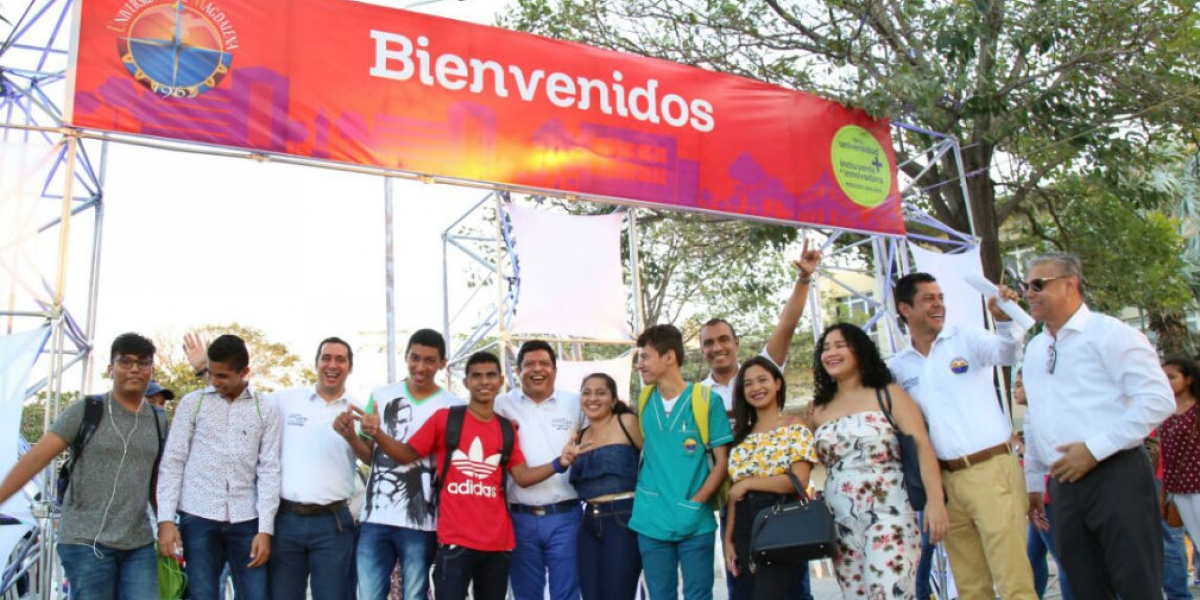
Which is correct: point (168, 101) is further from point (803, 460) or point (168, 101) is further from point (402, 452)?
point (803, 460)

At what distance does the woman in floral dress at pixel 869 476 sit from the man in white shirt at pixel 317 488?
1.95m

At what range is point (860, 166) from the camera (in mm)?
7418

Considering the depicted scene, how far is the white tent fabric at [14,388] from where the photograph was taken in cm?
423

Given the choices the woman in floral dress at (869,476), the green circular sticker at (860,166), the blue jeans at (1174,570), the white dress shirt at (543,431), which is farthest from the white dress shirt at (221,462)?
the green circular sticker at (860,166)

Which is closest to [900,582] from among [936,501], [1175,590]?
[936,501]

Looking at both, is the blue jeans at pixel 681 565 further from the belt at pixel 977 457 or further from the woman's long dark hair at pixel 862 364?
the belt at pixel 977 457

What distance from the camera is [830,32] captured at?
7.95 meters

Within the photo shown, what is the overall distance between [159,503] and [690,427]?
216 cm

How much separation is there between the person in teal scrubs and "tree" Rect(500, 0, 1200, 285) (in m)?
4.19

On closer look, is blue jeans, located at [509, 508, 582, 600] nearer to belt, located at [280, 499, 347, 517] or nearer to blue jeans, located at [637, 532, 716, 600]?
blue jeans, located at [637, 532, 716, 600]

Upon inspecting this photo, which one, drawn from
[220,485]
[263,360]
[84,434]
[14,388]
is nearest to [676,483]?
[220,485]

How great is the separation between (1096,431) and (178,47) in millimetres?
4861

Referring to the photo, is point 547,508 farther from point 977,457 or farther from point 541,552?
point 977,457

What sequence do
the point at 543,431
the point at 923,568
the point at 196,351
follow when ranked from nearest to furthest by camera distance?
1. the point at 543,431
2. the point at 196,351
3. the point at 923,568
